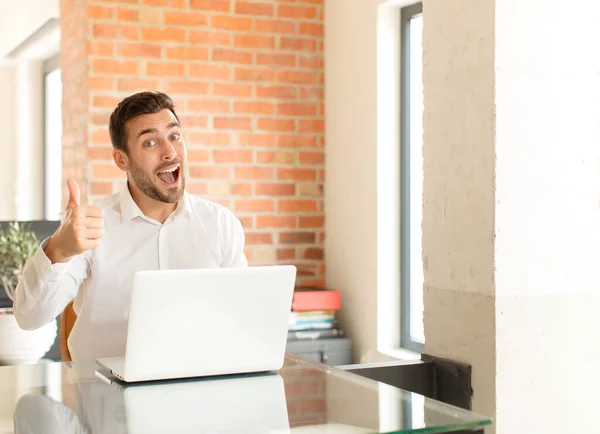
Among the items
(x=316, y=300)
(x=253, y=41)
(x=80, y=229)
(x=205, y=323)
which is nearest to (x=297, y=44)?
(x=253, y=41)

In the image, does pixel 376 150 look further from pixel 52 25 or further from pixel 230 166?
pixel 52 25

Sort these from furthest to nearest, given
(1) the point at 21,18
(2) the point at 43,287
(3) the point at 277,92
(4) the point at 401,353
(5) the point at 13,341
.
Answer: (1) the point at 21,18, (3) the point at 277,92, (5) the point at 13,341, (4) the point at 401,353, (2) the point at 43,287

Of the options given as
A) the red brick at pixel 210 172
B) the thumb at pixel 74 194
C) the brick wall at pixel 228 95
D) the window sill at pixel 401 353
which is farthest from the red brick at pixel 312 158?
the thumb at pixel 74 194

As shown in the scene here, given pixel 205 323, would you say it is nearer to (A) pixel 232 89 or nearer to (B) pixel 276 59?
(A) pixel 232 89

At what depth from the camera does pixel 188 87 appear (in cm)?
428

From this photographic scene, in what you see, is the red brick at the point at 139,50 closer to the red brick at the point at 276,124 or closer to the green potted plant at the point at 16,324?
the red brick at the point at 276,124

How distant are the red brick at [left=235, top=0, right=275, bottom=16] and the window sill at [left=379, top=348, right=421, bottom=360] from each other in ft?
5.79

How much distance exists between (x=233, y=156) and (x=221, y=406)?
9.40 feet

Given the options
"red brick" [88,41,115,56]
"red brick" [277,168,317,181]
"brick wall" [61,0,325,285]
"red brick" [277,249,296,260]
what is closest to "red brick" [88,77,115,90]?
"brick wall" [61,0,325,285]

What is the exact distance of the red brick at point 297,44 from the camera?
449 centimetres

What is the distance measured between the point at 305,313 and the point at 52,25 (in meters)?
2.30

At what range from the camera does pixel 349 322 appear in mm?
4410

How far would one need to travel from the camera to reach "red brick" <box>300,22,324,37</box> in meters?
4.53

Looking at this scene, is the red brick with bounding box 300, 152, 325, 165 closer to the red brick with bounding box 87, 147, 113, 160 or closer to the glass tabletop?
the red brick with bounding box 87, 147, 113, 160
